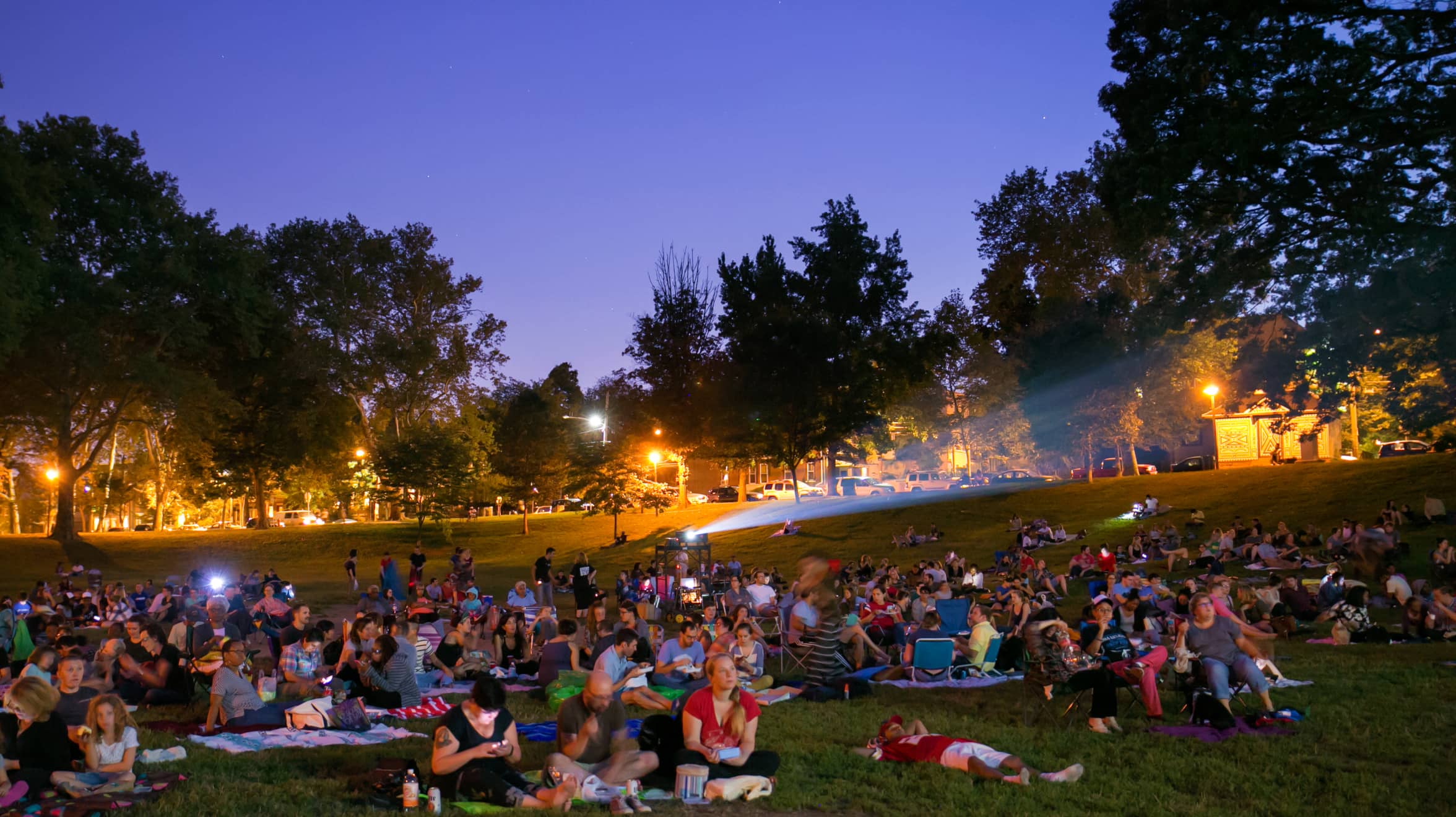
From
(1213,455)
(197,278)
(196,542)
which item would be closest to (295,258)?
(197,278)

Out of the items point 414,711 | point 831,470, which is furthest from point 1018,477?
point 414,711

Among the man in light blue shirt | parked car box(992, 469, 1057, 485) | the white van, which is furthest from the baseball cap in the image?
the white van

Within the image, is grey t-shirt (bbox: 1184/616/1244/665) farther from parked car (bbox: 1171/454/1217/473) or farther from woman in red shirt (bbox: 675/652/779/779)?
parked car (bbox: 1171/454/1217/473)

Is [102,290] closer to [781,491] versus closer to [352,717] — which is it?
[352,717]

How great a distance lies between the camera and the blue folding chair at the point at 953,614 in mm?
14656

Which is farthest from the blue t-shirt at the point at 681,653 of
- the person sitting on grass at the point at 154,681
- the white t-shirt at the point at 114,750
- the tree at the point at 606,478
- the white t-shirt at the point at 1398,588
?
the tree at the point at 606,478

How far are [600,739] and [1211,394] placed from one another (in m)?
42.9

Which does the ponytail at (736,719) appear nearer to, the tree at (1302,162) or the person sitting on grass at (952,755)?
the person sitting on grass at (952,755)

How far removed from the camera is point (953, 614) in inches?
578

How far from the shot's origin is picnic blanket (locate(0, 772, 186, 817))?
20.3ft

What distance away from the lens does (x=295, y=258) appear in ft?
155

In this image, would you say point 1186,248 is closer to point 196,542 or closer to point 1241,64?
point 1241,64

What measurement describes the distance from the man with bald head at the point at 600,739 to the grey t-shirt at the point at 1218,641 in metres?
5.46

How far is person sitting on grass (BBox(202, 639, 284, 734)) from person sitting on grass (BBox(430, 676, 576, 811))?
3684 millimetres
